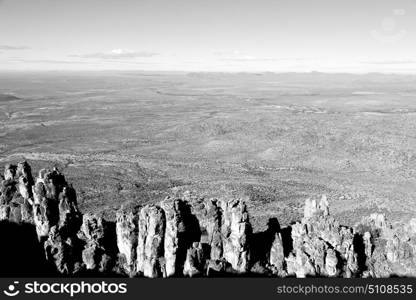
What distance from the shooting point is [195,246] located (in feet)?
110

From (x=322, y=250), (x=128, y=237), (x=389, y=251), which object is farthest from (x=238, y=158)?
(x=322, y=250)

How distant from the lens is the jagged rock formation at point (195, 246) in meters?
33.8

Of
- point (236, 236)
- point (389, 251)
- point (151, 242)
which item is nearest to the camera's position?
point (151, 242)

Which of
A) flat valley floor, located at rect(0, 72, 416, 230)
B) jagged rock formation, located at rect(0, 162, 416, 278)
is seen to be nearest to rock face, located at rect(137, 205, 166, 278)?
jagged rock formation, located at rect(0, 162, 416, 278)

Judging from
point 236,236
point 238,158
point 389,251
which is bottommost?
point 238,158

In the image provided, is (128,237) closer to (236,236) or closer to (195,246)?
(195,246)

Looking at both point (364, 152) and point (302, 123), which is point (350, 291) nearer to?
point (364, 152)

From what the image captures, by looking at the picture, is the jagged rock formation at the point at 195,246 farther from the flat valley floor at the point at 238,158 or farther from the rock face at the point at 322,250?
the flat valley floor at the point at 238,158

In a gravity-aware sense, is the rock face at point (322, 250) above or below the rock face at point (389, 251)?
above

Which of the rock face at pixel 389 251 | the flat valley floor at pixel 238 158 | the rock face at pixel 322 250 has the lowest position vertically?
the flat valley floor at pixel 238 158

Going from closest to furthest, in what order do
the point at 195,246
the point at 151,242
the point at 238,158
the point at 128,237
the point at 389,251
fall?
the point at 195,246 → the point at 151,242 → the point at 128,237 → the point at 389,251 → the point at 238,158

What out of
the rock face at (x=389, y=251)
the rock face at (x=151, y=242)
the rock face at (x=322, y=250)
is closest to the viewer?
the rock face at (x=322, y=250)

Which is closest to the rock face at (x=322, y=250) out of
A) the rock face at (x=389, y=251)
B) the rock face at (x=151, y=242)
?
the rock face at (x=389, y=251)

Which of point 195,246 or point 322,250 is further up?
point 195,246
